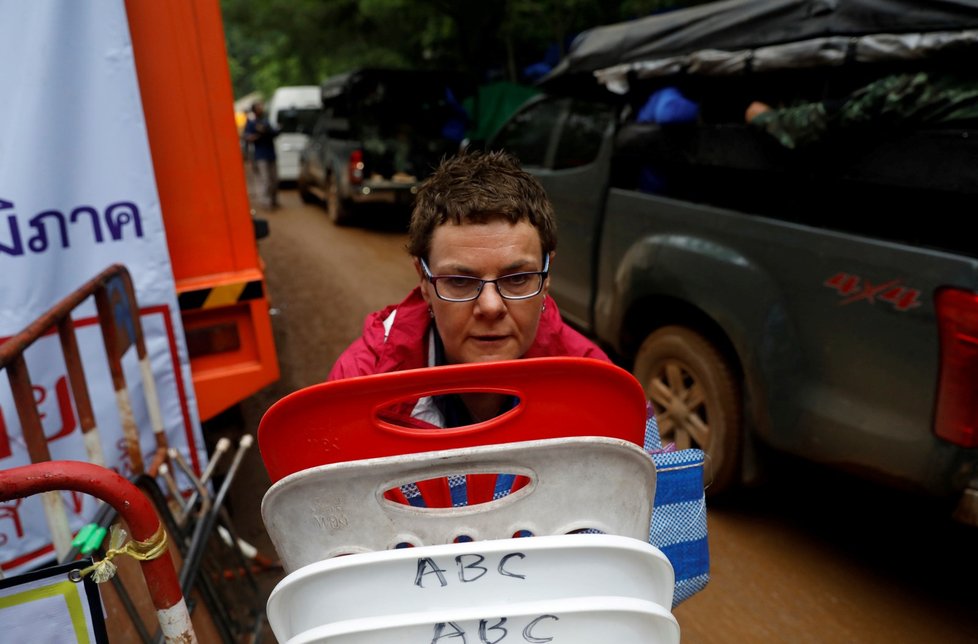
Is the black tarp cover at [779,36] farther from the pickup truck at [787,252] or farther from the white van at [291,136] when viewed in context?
the white van at [291,136]

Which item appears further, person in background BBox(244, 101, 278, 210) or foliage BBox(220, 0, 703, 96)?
foliage BBox(220, 0, 703, 96)

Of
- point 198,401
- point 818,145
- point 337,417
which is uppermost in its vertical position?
point 818,145

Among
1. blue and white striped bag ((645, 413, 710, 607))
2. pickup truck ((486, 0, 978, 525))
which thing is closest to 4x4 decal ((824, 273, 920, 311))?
pickup truck ((486, 0, 978, 525))

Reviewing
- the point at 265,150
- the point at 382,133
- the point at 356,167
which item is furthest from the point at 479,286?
the point at 265,150

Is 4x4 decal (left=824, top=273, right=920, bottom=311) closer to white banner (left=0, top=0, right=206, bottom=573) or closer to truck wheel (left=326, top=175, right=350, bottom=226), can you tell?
white banner (left=0, top=0, right=206, bottom=573)

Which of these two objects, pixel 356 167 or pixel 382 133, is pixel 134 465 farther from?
pixel 382 133

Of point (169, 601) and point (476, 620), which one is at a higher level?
point (476, 620)

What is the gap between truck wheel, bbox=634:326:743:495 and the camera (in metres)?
3.19

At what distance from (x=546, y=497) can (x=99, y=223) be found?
235 cm

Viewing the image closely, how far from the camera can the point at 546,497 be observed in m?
0.92

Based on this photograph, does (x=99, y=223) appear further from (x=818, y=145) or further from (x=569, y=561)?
(x=818, y=145)

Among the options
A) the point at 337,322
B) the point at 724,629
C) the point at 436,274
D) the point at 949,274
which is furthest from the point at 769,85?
the point at 337,322

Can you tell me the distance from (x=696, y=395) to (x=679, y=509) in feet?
7.27

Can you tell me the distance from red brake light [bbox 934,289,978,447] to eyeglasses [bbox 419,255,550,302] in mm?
1551
